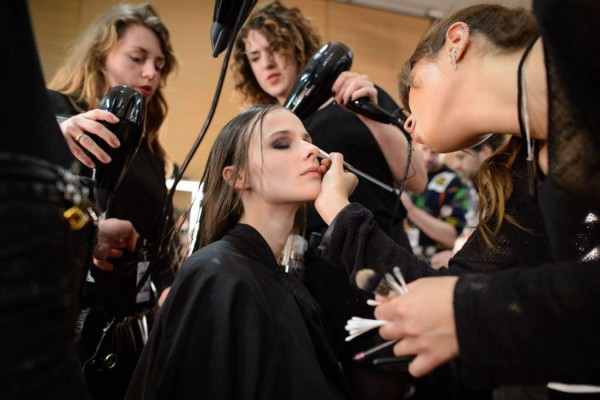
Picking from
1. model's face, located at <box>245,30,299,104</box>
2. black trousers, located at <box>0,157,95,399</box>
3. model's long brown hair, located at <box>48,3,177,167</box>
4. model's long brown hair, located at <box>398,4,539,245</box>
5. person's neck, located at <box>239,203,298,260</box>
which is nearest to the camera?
black trousers, located at <box>0,157,95,399</box>

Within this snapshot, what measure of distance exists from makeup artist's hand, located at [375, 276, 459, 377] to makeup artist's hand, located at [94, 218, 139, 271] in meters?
0.83

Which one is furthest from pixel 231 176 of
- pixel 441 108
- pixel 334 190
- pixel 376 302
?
pixel 376 302

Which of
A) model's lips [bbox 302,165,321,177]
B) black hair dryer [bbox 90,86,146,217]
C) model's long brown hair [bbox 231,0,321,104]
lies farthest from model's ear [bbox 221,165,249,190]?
model's long brown hair [bbox 231,0,321,104]

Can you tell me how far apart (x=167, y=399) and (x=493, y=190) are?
0.66 meters

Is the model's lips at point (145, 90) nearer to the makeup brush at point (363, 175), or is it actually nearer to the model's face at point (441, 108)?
the makeup brush at point (363, 175)

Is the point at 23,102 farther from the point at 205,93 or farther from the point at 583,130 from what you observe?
the point at 205,93

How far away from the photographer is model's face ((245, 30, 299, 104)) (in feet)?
5.30

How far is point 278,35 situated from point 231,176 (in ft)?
1.80

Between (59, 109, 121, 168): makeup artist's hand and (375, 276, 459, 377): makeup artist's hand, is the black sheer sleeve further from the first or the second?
(59, 109, 121, 168): makeup artist's hand

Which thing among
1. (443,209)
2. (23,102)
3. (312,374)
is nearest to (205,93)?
(443,209)

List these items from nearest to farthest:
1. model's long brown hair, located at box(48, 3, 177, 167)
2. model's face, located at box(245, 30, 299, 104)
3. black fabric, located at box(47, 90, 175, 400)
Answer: black fabric, located at box(47, 90, 175, 400) < model's long brown hair, located at box(48, 3, 177, 167) < model's face, located at box(245, 30, 299, 104)

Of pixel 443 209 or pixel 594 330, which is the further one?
pixel 443 209

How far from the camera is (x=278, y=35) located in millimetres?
1620

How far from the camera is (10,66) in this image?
487 mm
